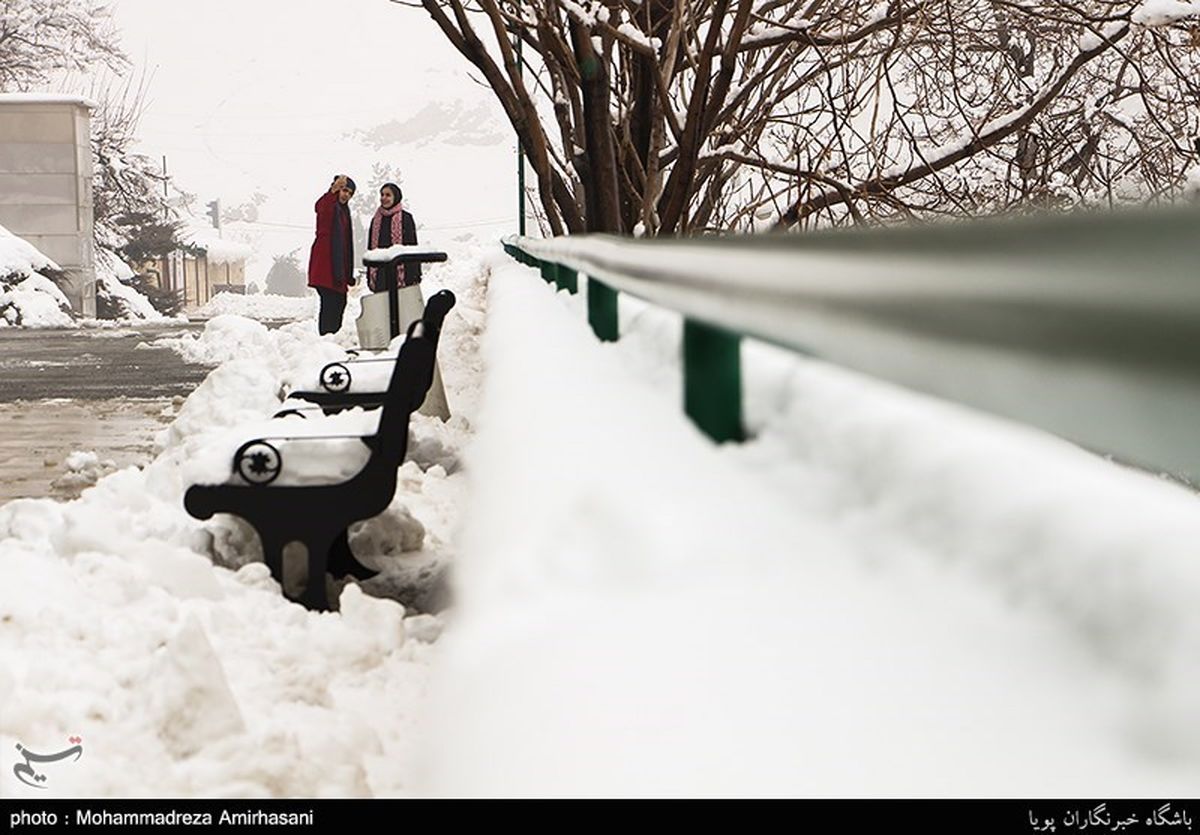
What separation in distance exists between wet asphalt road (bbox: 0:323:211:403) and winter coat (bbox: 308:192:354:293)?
1.68 meters

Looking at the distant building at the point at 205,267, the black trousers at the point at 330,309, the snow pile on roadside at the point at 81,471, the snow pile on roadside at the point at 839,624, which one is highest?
the snow pile on roadside at the point at 839,624

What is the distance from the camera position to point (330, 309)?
51.4 feet

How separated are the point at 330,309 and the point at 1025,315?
14.7 metres

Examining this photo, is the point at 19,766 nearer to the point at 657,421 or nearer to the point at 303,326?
the point at 657,421

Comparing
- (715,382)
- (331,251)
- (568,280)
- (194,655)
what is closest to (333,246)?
(331,251)

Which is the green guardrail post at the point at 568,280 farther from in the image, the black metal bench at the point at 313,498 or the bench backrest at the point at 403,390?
the black metal bench at the point at 313,498

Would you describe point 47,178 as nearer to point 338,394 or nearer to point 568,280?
point 568,280

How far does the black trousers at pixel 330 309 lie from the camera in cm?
1555

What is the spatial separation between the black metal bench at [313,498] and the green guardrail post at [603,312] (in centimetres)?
73

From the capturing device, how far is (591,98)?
12094 mm

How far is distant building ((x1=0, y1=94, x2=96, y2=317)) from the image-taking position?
39500 millimetres

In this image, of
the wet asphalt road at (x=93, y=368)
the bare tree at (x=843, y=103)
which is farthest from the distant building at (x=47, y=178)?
the bare tree at (x=843, y=103)

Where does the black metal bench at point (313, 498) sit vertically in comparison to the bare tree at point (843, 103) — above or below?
below

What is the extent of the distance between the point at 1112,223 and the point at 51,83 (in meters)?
50.4
